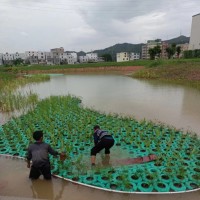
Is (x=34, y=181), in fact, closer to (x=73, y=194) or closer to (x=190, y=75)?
(x=73, y=194)

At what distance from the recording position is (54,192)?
3.40 m

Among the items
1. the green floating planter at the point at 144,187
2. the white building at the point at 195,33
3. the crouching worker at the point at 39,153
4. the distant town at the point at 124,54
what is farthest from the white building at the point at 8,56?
the green floating planter at the point at 144,187

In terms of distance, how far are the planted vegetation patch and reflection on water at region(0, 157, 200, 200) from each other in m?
0.12

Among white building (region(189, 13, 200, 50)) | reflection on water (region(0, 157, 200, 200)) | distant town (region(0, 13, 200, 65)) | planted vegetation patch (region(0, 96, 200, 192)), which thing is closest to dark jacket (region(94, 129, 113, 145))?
planted vegetation patch (region(0, 96, 200, 192))

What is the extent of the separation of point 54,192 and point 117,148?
76.5 inches

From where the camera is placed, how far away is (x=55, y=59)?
93.9 metres

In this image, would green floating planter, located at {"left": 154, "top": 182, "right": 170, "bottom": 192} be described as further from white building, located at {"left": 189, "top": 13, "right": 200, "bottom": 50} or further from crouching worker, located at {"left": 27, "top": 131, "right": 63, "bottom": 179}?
white building, located at {"left": 189, "top": 13, "right": 200, "bottom": 50}

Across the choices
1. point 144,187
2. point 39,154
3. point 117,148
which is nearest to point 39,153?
point 39,154

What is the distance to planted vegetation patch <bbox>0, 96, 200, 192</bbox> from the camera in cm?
353

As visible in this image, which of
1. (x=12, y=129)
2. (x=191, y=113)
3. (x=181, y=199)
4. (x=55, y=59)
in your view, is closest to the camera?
(x=181, y=199)

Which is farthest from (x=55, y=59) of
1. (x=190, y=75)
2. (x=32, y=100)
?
(x=32, y=100)

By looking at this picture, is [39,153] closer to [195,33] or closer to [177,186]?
[177,186]

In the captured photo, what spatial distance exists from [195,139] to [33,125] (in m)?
4.75

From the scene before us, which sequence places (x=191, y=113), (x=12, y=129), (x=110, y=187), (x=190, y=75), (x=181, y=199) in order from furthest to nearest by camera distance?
1. (x=190, y=75)
2. (x=191, y=113)
3. (x=12, y=129)
4. (x=110, y=187)
5. (x=181, y=199)
